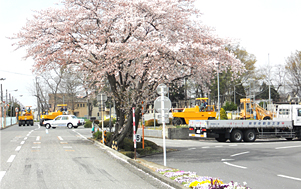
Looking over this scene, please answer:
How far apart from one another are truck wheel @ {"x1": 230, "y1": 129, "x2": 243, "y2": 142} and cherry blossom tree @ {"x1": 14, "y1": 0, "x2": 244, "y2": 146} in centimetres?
811

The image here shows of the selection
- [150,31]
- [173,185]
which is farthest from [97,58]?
[173,185]

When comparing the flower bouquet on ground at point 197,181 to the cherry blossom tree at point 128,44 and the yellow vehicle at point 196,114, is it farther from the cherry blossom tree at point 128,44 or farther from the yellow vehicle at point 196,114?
the yellow vehicle at point 196,114

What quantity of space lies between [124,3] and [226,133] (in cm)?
1310

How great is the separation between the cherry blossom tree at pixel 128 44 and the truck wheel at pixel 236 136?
319 inches

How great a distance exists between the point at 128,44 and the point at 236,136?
42.0 ft

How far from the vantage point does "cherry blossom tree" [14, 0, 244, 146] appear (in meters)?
15.6

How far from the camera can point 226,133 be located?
25000mm

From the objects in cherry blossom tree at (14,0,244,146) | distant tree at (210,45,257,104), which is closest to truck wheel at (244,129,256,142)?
cherry blossom tree at (14,0,244,146)

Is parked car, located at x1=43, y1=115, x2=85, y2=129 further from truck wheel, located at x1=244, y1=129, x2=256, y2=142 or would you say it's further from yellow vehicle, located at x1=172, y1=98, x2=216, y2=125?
truck wheel, located at x1=244, y1=129, x2=256, y2=142

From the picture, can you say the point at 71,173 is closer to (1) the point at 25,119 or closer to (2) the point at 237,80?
(1) the point at 25,119

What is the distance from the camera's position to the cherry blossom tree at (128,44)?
612 inches

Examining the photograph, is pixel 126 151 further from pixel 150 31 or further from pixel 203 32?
pixel 203 32

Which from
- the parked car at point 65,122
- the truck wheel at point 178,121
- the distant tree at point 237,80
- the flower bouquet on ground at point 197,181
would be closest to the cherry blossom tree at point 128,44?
the flower bouquet on ground at point 197,181

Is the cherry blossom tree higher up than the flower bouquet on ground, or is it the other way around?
the cherry blossom tree
